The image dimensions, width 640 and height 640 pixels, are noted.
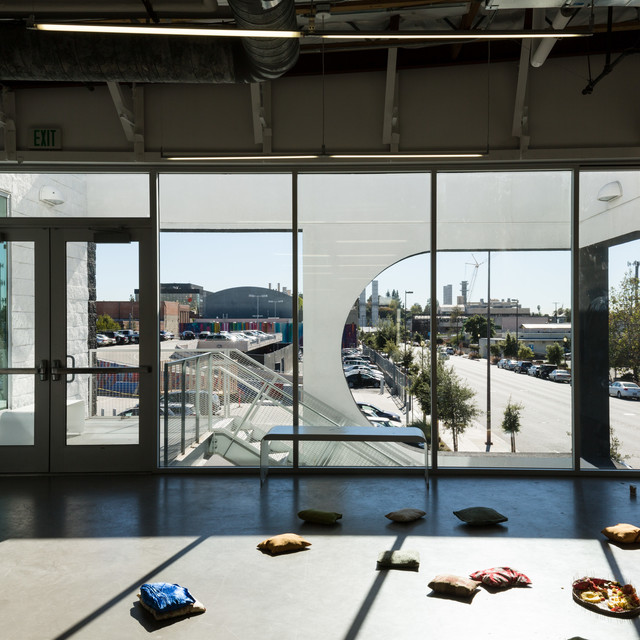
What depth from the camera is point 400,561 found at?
3.79 meters

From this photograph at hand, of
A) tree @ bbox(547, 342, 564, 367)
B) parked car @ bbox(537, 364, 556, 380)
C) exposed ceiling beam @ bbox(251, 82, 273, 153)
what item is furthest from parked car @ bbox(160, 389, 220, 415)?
tree @ bbox(547, 342, 564, 367)

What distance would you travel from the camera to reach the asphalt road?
243 inches

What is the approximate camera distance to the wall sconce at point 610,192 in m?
6.17

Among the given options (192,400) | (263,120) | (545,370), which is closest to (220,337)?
(192,400)

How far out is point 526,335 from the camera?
6230 millimetres

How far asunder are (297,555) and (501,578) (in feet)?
4.29

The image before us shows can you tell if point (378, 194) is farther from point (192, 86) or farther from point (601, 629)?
point (601, 629)

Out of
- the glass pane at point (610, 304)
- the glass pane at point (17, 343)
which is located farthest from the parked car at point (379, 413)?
the glass pane at point (17, 343)

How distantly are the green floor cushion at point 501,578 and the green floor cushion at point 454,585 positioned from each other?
0.07 meters

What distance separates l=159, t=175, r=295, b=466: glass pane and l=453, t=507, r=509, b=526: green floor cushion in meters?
2.15

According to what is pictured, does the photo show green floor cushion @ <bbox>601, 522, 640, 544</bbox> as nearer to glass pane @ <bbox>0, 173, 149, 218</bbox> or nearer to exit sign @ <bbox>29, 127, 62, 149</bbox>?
glass pane @ <bbox>0, 173, 149, 218</bbox>

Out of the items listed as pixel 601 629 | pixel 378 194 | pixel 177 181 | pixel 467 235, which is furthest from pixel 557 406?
pixel 177 181

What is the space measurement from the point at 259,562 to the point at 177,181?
4030 millimetres

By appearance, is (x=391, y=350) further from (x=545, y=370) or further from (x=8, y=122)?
(x=8, y=122)
